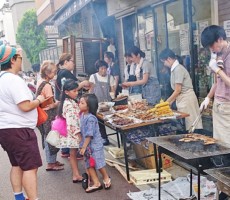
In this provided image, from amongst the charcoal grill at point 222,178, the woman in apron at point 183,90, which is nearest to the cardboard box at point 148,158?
the woman in apron at point 183,90

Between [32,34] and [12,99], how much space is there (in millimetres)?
24830

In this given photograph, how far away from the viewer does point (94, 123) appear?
472 centimetres

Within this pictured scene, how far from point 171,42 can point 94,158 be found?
367 centimetres

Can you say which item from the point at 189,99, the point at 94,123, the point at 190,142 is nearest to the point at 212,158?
the point at 190,142

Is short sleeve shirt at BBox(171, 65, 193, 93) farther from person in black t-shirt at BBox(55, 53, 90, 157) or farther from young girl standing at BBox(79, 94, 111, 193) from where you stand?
person in black t-shirt at BBox(55, 53, 90, 157)

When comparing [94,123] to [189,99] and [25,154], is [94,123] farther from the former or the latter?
[189,99]

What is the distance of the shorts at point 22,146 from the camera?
3787 millimetres

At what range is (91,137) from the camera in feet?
15.5

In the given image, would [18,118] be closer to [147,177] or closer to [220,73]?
[147,177]

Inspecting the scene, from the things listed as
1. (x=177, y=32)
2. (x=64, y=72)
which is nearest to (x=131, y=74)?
(x=177, y=32)

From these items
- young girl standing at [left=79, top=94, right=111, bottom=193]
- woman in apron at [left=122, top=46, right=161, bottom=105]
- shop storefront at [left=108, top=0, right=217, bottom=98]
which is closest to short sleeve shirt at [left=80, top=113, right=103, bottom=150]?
young girl standing at [left=79, top=94, right=111, bottom=193]

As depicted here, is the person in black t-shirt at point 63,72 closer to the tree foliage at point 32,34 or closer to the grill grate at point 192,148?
the grill grate at point 192,148

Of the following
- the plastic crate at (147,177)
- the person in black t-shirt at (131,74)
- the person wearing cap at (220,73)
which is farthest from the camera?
the person in black t-shirt at (131,74)

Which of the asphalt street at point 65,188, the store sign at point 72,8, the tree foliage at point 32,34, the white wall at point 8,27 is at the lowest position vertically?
the asphalt street at point 65,188
